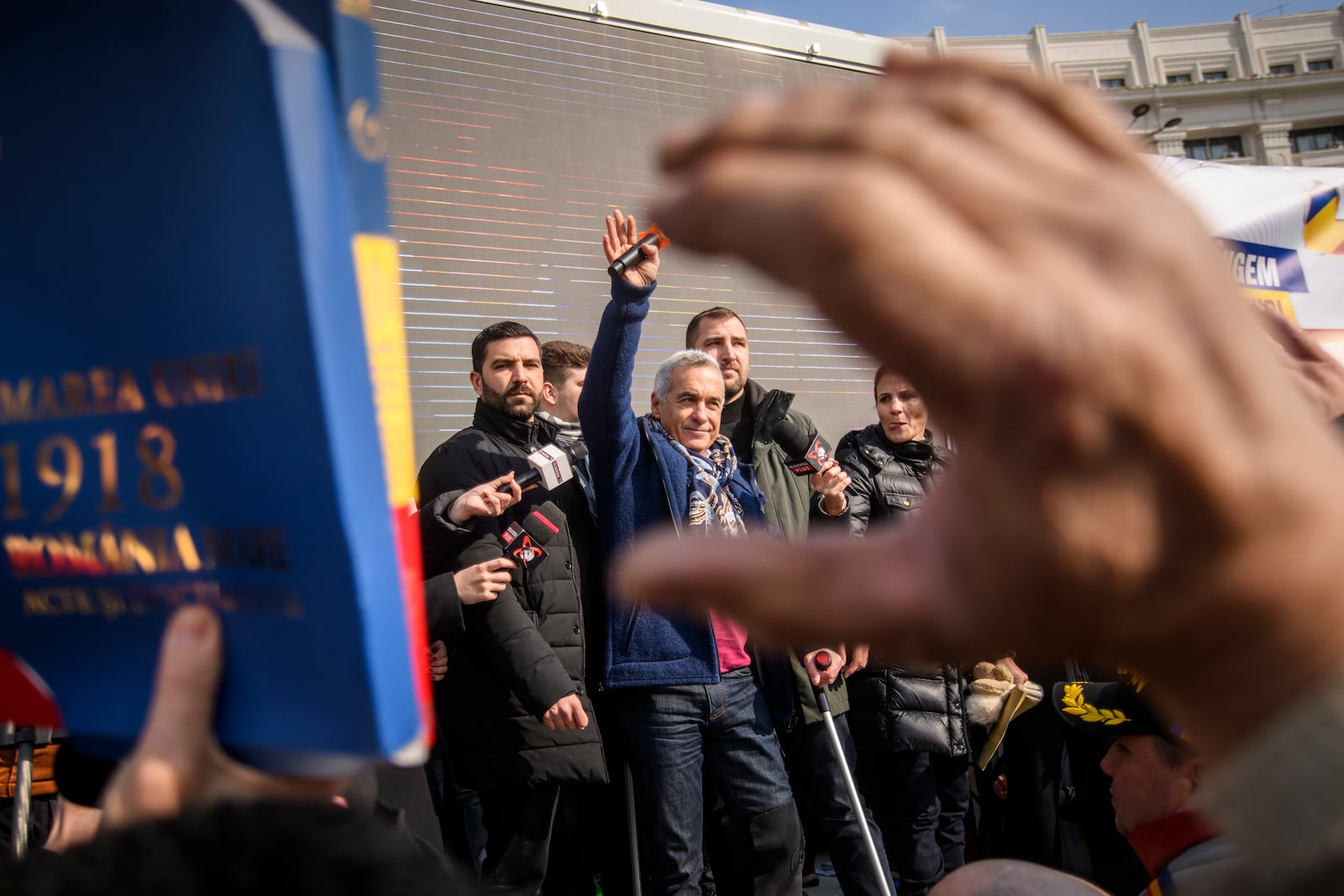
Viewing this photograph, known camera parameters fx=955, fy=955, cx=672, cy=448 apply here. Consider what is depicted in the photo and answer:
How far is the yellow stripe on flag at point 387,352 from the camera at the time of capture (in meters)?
0.71

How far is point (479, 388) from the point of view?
11.9ft

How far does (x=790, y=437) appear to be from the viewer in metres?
3.94

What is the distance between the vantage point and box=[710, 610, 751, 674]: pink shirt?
10.4 feet

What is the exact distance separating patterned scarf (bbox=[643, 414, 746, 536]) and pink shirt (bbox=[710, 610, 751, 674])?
30 cm

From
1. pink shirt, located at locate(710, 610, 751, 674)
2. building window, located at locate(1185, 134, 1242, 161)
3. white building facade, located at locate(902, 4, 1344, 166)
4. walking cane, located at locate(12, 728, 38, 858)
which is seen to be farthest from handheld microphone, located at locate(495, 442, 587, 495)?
building window, located at locate(1185, 134, 1242, 161)

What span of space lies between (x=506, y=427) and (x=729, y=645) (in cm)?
112

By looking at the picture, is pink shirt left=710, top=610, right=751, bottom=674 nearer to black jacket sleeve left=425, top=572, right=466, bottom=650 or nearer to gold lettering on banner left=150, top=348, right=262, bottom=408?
black jacket sleeve left=425, top=572, right=466, bottom=650

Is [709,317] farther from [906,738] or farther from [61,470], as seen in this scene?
[61,470]

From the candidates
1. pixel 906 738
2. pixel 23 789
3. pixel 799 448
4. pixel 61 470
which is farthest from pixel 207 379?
pixel 799 448

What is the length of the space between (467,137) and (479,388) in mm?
1934

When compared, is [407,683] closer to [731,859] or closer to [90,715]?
[90,715]

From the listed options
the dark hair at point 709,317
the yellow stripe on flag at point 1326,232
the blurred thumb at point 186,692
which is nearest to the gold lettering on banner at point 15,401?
the blurred thumb at point 186,692

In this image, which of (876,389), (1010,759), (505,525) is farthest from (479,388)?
(1010,759)

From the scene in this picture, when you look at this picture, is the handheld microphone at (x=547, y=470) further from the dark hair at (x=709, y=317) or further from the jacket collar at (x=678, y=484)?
the dark hair at (x=709, y=317)
